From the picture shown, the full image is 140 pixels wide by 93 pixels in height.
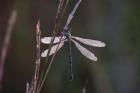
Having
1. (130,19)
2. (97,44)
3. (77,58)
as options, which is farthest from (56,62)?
(97,44)

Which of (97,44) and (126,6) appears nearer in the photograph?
(97,44)

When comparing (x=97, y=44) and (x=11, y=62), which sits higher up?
(x=97, y=44)

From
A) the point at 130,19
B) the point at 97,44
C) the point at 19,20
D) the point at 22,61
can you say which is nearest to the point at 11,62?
the point at 22,61

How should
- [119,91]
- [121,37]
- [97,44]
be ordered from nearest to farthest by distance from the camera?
1. [97,44]
2. [119,91]
3. [121,37]

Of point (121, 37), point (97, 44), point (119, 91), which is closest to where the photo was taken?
point (97, 44)

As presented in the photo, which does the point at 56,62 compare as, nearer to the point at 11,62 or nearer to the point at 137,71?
the point at 11,62

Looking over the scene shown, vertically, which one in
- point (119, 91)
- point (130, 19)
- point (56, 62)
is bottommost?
point (119, 91)
